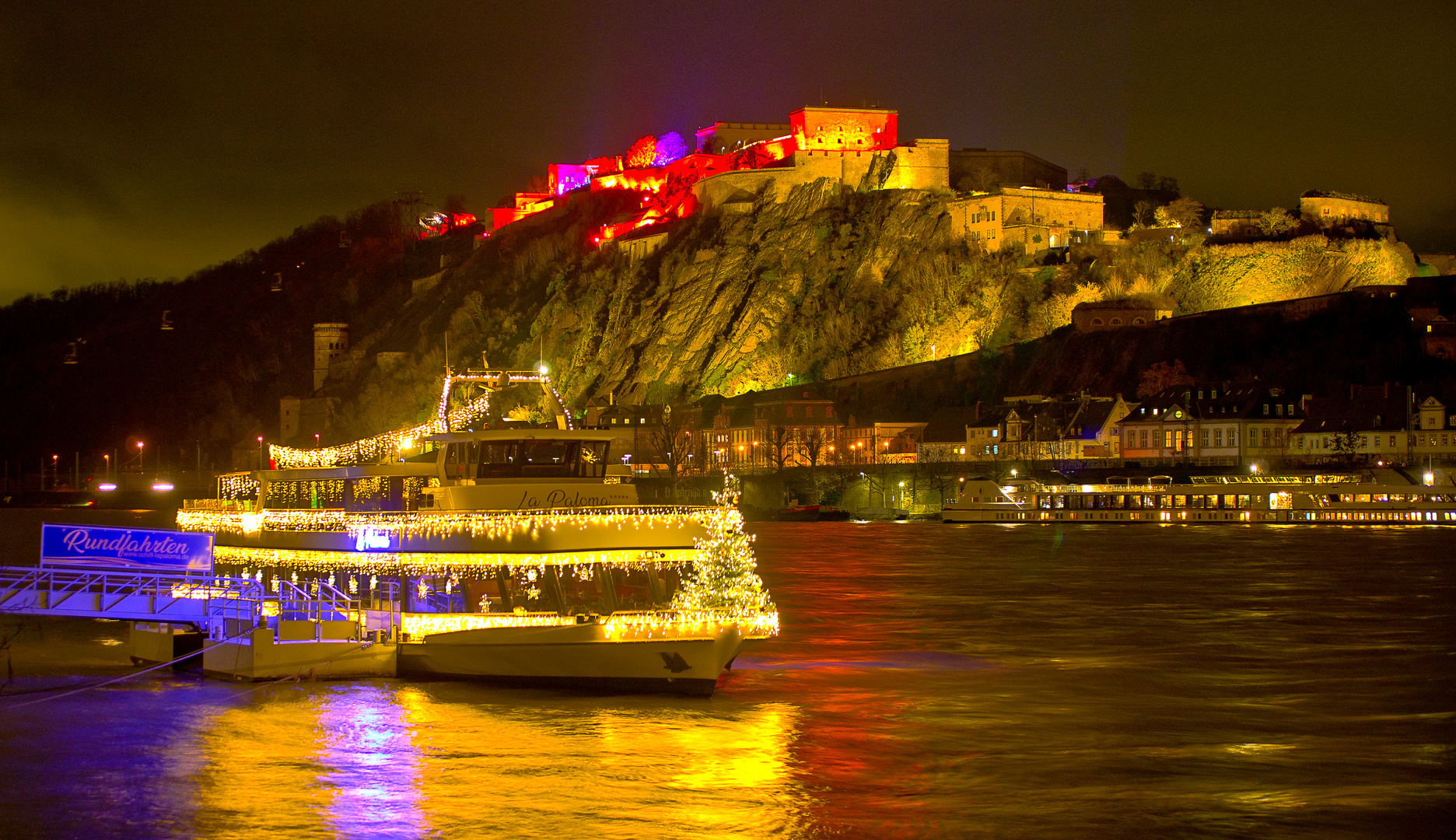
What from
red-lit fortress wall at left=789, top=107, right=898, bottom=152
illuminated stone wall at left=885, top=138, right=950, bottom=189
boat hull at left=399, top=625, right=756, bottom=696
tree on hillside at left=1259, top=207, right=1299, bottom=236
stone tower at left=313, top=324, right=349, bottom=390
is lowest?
boat hull at left=399, top=625, right=756, bottom=696

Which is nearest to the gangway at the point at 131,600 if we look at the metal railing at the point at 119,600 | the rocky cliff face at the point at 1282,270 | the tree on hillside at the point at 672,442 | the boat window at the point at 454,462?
the metal railing at the point at 119,600

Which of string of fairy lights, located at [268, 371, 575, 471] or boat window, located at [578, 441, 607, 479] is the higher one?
string of fairy lights, located at [268, 371, 575, 471]

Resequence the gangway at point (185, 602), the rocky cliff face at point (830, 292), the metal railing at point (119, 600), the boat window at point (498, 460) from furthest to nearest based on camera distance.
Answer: the rocky cliff face at point (830, 292) → the metal railing at point (119, 600) → the gangway at point (185, 602) → the boat window at point (498, 460)

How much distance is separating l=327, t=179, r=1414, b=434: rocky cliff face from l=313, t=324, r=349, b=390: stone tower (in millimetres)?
26403

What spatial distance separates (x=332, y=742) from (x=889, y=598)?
2170 cm

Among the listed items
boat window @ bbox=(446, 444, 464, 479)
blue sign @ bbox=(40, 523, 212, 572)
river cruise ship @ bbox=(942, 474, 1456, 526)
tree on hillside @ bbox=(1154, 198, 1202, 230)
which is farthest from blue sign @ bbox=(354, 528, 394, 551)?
tree on hillside @ bbox=(1154, 198, 1202, 230)

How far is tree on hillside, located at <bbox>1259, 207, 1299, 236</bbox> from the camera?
107 m

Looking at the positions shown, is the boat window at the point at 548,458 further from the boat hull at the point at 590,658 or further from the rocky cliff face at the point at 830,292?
the rocky cliff face at the point at 830,292

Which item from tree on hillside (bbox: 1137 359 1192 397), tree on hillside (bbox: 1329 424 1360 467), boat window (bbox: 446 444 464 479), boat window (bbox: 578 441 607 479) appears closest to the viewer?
boat window (bbox: 578 441 607 479)

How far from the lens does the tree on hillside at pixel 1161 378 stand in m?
90.5

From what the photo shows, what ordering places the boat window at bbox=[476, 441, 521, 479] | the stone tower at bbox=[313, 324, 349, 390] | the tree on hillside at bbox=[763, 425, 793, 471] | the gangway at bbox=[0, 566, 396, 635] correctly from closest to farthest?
1. the boat window at bbox=[476, 441, 521, 479]
2. the gangway at bbox=[0, 566, 396, 635]
3. the tree on hillside at bbox=[763, 425, 793, 471]
4. the stone tower at bbox=[313, 324, 349, 390]

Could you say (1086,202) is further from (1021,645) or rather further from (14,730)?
(14,730)

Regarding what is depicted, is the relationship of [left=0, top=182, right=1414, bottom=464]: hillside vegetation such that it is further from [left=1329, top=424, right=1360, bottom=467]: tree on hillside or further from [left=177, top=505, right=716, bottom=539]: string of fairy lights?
[left=177, top=505, right=716, bottom=539]: string of fairy lights

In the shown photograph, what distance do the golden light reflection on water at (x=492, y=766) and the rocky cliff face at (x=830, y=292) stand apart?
89.1m
